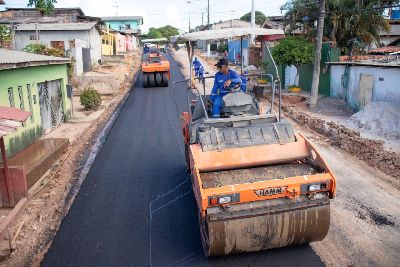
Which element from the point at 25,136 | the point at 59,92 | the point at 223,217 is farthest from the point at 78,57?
the point at 223,217

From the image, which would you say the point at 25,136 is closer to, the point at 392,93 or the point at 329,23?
the point at 392,93

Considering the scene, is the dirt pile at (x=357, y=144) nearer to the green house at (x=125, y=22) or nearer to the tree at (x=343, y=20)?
the tree at (x=343, y=20)

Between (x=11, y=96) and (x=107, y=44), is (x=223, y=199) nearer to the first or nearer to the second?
(x=11, y=96)

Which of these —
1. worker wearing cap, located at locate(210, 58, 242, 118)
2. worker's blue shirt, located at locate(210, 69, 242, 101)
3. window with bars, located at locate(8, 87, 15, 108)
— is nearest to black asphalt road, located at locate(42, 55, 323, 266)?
worker wearing cap, located at locate(210, 58, 242, 118)

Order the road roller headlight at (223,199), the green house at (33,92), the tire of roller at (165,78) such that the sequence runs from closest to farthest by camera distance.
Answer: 1. the road roller headlight at (223,199)
2. the green house at (33,92)
3. the tire of roller at (165,78)

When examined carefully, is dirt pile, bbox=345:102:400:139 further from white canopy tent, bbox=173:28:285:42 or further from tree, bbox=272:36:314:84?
tree, bbox=272:36:314:84

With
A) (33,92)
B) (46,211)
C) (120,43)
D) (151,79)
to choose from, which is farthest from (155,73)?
(120,43)

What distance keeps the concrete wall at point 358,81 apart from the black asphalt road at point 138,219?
750cm

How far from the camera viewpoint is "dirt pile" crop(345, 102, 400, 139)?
36.6ft

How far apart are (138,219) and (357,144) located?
6.55m

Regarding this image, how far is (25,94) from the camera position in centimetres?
1077

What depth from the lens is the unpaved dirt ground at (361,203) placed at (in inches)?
200

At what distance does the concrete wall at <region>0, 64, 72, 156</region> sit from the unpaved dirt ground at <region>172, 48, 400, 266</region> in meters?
7.73

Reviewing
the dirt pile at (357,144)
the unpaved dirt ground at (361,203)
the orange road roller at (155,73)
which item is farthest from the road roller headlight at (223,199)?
the orange road roller at (155,73)
